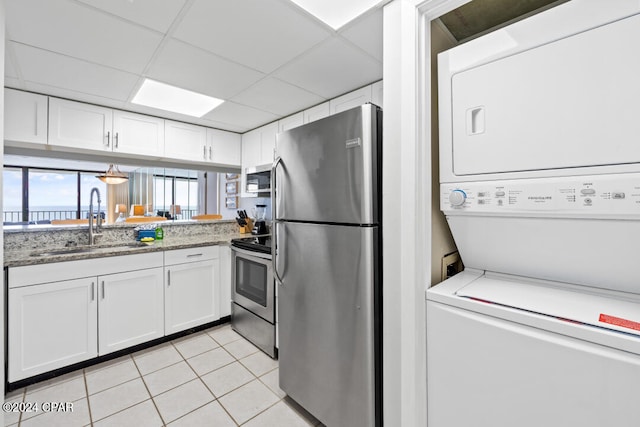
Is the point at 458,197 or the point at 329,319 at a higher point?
the point at 458,197

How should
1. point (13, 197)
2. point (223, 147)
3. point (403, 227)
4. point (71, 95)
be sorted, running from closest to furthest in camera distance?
point (403, 227)
point (71, 95)
point (223, 147)
point (13, 197)

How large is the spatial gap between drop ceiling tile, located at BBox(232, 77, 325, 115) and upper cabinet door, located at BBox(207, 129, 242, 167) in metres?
0.96

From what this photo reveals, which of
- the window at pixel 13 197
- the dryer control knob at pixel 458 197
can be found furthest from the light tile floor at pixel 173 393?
the window at pixel 13 197

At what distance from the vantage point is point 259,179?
10.9 feet

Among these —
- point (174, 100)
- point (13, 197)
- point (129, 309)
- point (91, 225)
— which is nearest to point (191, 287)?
point (129, 309)

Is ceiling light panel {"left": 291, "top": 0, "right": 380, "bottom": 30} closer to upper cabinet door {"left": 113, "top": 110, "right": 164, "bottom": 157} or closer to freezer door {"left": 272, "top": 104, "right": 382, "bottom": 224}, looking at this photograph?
freezer door {"left": 272, "top": 104, "right": 382, "bottom": 224}

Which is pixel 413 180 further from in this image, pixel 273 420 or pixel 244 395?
pixel 244 395

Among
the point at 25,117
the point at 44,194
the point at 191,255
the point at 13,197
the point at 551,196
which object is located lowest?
the point at 191,255

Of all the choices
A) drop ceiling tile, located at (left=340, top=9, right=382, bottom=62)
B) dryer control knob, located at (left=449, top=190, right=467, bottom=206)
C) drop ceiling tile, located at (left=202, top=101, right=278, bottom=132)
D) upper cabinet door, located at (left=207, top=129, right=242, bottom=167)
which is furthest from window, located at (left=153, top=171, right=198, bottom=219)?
dryer control knob, located at (left=449, top=190, right=467, bottom=206)

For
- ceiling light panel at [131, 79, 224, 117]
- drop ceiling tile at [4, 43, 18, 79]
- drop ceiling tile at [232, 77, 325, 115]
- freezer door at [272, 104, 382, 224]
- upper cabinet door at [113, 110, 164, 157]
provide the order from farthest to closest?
1. upper cabinet door at [113, 110, 164, 157]
2. ceiling light panel at [131, 79, 224, 117]
3. drop ceiling tile at [232, 77, 325, 115]
4. drop ceiling tile at [4, 43, 18, 79]
5. freezer door at [272, 104, 382, 224]

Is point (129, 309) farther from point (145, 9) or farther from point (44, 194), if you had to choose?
point (44, 194)

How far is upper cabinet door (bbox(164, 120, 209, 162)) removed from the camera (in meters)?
3.04

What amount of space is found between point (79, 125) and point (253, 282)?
2.14 meters

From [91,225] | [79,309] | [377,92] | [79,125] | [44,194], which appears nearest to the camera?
[79,309]
